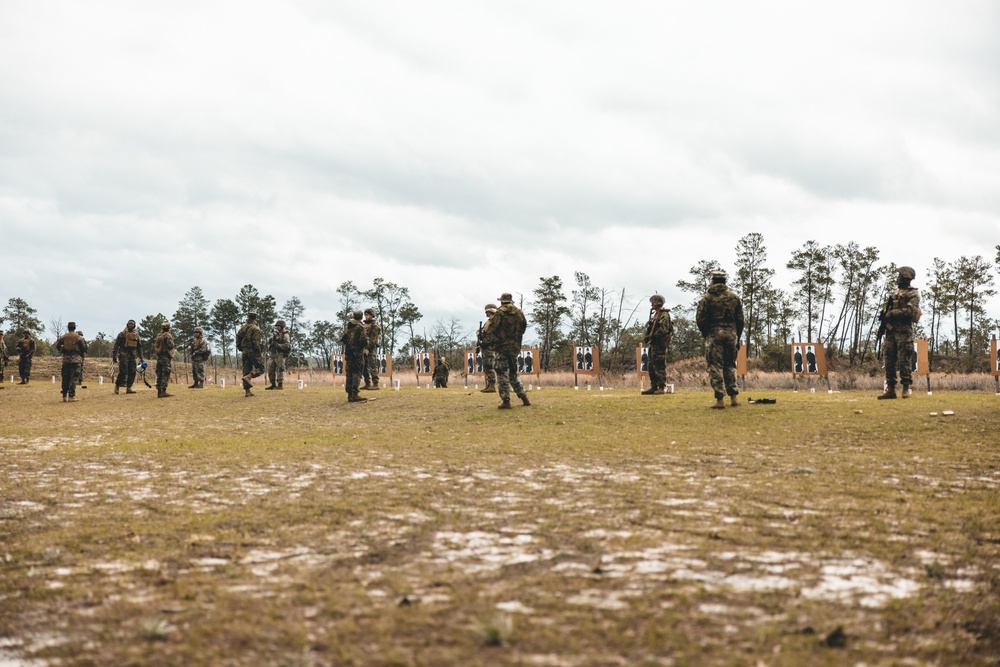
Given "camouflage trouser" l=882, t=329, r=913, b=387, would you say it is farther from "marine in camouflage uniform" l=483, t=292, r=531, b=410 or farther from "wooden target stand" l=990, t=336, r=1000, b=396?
"wooden target stand" l=990, t=336, r=1000, b=396

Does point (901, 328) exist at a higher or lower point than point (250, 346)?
higher

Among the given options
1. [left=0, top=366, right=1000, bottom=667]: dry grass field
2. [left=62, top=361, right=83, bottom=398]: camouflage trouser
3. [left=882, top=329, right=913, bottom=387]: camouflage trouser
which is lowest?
[left=0, top=366, right=1000, bottom=667]: dry grass field

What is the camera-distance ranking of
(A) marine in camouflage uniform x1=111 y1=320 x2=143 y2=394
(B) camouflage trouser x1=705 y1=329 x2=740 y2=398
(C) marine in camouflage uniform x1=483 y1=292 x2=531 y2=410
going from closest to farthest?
(B) camouflage trouser x1=705 y1=329 x2=740 y2=398 → (C) marine in camouflage uniform x1=483 y1=292 x2=531 y2=410 → (A) marine in camouflage uniform x1=111 y1=320 x2=143 y2=394

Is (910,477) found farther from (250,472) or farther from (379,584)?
(250,472)

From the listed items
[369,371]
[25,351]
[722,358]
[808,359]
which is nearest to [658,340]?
[722,358]

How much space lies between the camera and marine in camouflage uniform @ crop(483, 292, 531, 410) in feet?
47.4

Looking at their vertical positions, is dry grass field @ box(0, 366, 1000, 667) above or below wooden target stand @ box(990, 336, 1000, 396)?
below

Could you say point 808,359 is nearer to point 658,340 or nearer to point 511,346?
point 658,340

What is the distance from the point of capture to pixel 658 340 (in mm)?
17578

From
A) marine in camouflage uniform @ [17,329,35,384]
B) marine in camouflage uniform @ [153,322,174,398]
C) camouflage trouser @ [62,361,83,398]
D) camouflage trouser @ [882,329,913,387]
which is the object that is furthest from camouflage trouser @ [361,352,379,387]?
marine in camouflage uniform @ [17,329,35,384]

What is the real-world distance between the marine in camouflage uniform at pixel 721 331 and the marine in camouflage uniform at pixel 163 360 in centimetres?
1673

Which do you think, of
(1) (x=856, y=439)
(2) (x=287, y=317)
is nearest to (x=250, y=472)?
(1) (x=856, y=439)

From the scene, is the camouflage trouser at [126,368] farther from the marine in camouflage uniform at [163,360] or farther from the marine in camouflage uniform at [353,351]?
the marine in camouflage uniform at [353,351]

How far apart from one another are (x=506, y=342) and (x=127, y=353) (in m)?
16.8
